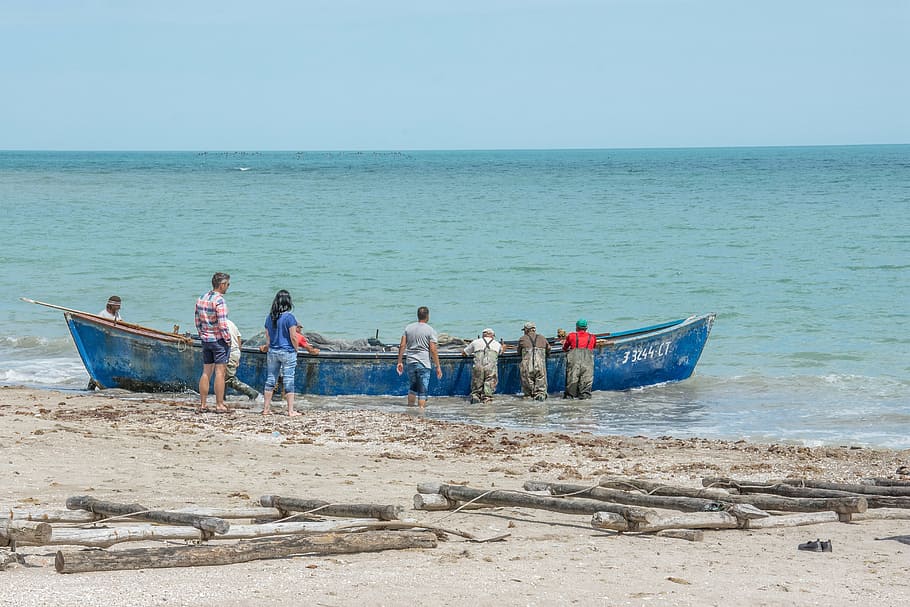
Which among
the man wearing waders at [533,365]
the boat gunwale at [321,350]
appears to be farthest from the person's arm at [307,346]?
the man wearing waders at [533,365]

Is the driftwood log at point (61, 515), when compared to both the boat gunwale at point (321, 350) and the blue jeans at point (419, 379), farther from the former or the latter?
the boat gunwale at point (321, 350)

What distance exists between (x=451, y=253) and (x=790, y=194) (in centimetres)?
3701

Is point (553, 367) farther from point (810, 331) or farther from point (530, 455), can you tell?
point (810, 331)

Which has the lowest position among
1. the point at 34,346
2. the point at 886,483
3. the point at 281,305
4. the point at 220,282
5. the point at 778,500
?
the point at 34,346

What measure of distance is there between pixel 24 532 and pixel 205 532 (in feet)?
3.61

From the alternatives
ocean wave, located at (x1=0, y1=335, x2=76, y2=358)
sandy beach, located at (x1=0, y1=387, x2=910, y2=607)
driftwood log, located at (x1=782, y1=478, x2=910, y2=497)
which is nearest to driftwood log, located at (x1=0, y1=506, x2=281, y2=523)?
sandy beach, located at (x1=0, y1=387, x2=910, y2=607)

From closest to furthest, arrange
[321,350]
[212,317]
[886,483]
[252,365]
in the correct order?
[886,483]
[212,317]
[252,365]
[321,350]

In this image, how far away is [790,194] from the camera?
68562 millimetres

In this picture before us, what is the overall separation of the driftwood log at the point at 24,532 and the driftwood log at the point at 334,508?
5.76 feet

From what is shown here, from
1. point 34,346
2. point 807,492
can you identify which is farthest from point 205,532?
point 34,346

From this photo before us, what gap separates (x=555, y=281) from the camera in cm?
3131

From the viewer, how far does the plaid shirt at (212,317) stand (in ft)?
44.0

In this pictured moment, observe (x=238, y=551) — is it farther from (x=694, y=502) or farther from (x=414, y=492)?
(x=694, y=502)

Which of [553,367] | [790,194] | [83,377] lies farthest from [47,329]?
[790,194]
